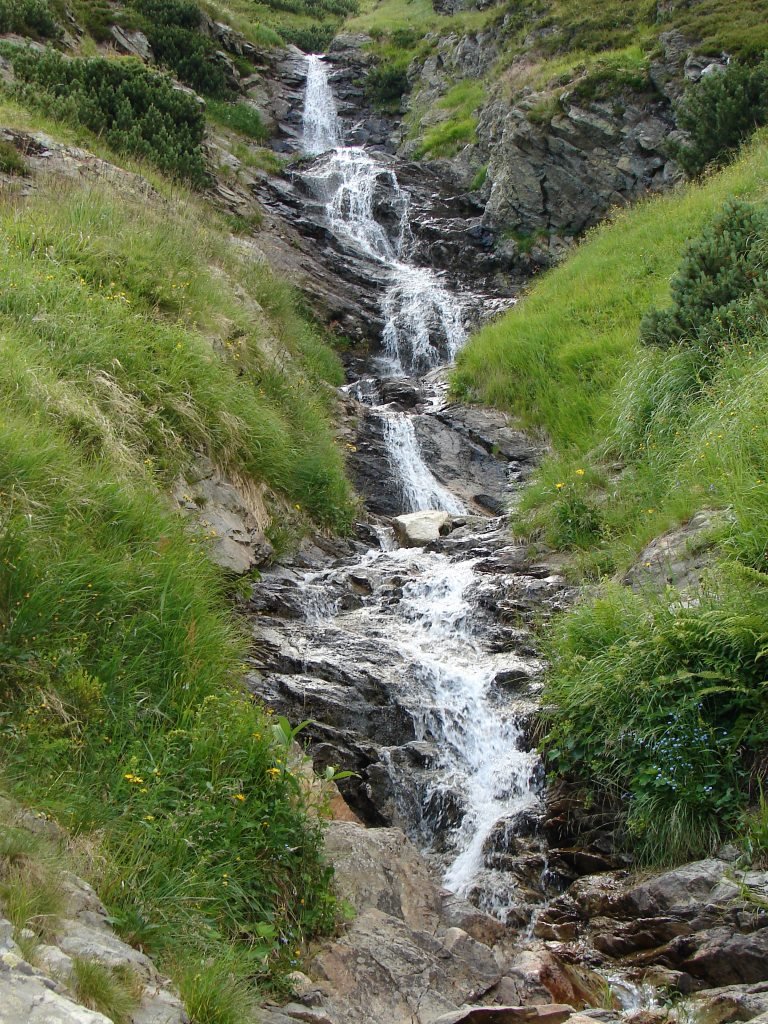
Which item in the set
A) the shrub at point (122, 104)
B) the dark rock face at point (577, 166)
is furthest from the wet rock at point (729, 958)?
the dark rock face at point (577, 166)

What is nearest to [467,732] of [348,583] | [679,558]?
[679,558]

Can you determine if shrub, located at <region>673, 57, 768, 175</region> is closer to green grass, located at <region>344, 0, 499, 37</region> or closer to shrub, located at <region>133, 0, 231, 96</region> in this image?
green grass, located at <region>344, 0, 499, 37</region>

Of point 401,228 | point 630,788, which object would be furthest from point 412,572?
point 401,228

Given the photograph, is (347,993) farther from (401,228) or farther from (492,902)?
(401,228)

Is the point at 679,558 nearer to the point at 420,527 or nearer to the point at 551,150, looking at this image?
the point at 420,527

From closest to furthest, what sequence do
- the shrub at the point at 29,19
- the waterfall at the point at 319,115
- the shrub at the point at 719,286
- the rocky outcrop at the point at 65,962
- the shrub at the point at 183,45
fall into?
the rocky outcrop at the point at 65,962 < the shrub at the point at 719,286 < the shrub at the point at 29,19 < the shrub at the point at 183,45 < the waterfall at the point at 319,115

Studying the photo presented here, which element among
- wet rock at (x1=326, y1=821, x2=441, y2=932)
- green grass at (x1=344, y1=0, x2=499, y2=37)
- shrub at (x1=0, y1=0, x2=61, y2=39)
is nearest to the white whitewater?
wet rock at (x1=326, y1=821, x2=441, y2=932)

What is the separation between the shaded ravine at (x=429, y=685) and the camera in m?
5.24

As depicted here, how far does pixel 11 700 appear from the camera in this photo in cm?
350

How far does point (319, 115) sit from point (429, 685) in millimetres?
25221

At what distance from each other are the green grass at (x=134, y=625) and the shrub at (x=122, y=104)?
6108mm

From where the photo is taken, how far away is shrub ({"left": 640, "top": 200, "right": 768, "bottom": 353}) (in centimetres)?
809

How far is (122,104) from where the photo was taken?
1477 cm

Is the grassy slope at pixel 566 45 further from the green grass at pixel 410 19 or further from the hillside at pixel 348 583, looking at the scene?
the hillside at pixel 348 583
